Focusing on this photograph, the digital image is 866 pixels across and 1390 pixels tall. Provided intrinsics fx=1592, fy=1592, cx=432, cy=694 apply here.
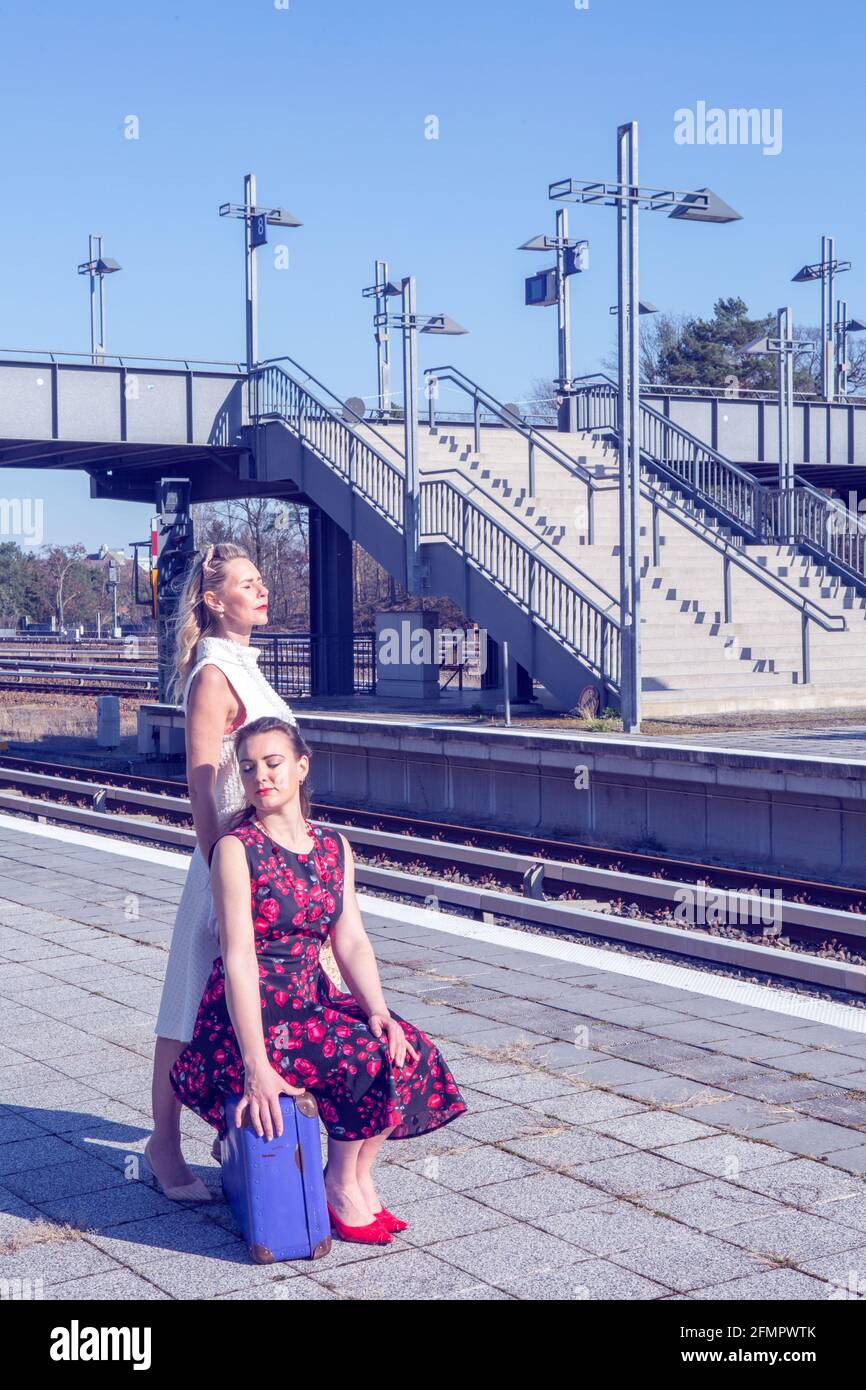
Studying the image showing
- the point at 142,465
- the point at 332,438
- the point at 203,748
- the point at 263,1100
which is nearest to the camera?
the point at 263,1100

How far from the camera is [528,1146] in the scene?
529cm

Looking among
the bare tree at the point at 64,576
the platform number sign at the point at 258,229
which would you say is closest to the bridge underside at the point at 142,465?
the platform number sign at the point at 258,229

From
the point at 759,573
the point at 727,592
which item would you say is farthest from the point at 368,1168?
the point at 759,573

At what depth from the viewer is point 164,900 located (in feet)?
33.6

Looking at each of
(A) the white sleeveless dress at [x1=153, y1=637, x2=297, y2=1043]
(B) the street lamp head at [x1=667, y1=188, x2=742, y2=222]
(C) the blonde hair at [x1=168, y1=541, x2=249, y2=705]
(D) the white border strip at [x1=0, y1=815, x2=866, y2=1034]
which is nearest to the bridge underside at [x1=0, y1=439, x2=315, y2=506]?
(B) the street lamp head at [x1=667, y1=188, x2=742, y2=222]

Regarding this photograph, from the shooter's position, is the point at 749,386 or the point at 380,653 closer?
the point at 380,653

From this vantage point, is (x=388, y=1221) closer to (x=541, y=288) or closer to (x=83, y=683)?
(x=541, y=288)

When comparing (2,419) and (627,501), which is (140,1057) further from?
(2,419)

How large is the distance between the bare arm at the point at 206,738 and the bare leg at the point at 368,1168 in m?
0.92

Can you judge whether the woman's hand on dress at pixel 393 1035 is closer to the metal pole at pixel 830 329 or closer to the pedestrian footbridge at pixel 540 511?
the pedestrian footbridge at pixel 540 511

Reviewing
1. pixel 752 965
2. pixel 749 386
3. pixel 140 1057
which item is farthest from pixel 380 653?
pixel 749 386

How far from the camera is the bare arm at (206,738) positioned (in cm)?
451

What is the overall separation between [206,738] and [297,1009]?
82cm
